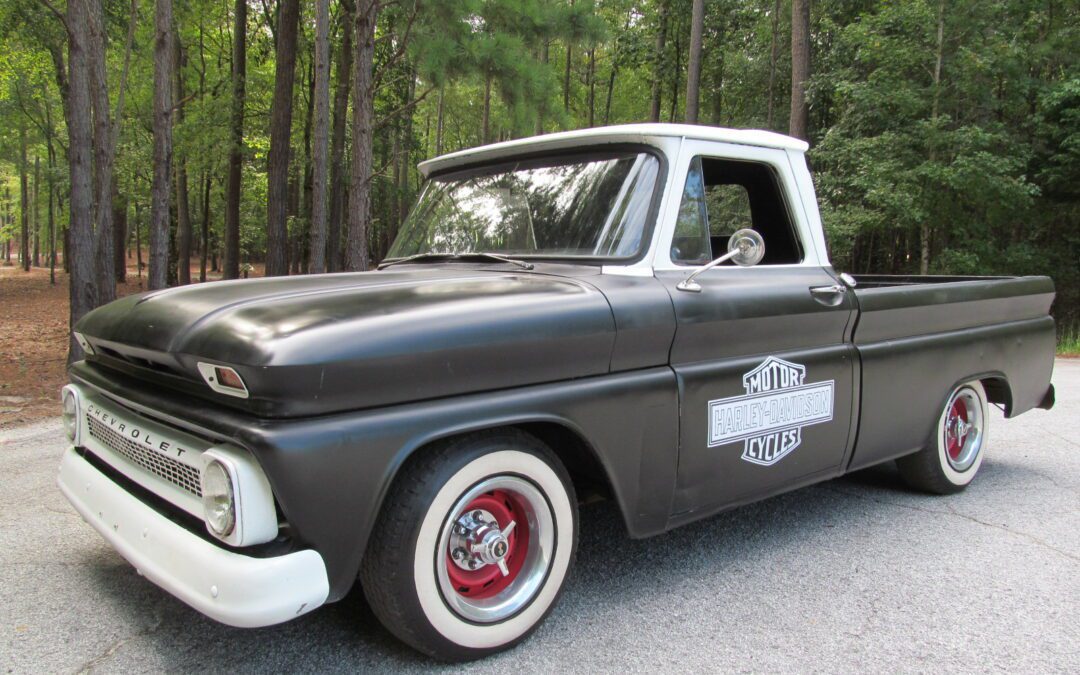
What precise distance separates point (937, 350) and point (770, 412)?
1374 millimetres

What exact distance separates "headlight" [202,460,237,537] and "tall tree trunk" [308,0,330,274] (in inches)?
350

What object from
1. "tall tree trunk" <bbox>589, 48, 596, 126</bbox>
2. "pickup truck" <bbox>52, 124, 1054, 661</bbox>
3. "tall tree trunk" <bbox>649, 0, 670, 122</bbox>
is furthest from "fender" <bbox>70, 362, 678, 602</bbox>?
"tall tree trunk" <bbox>589, 48, 596, 126</bbox>

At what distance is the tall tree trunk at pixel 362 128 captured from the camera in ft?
33.7

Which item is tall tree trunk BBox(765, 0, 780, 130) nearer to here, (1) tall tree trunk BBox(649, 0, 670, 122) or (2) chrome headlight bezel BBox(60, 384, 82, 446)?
(1) tall tree trunk BBox(649, 0, 670, 122)

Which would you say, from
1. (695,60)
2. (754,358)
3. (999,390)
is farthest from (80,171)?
(695,60)

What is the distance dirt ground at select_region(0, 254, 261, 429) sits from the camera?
6.72m

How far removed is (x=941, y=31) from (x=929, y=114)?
5.64 feet

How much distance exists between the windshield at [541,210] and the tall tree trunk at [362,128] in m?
7.20

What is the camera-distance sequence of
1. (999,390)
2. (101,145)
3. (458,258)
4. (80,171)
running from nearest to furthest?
(458,258) → (999,390) → (80,171) → (101,145)

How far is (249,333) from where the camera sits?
1972mm

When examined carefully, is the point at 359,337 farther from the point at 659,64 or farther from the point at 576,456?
the point at 659,64

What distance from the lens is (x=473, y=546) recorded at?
2322 mm

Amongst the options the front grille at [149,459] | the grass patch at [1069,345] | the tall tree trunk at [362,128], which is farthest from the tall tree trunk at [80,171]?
the grass patch at [1069,345]

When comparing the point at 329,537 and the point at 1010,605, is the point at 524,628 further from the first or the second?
the point at 1010,605
